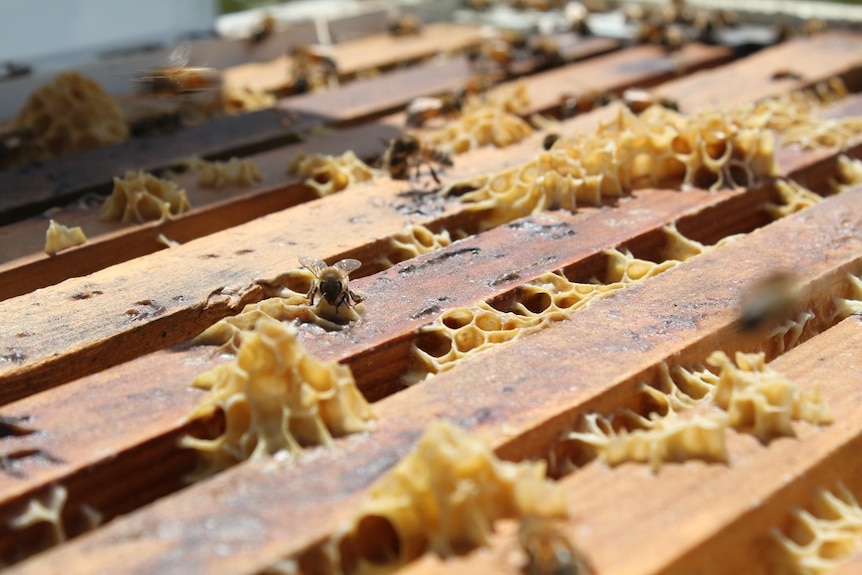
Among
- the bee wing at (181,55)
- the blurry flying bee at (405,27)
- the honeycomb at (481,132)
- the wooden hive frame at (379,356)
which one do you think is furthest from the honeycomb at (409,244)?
the blurry flying bee at (405,27)

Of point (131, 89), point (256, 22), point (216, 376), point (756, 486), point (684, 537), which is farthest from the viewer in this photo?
point (256, 22)

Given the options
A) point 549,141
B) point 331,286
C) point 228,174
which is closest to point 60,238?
point 228,174

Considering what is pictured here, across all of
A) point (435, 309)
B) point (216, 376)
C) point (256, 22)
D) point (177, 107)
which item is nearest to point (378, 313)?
point (435, 309)

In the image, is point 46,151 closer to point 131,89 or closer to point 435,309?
point 131,89

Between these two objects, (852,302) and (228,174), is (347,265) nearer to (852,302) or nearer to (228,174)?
(228,174)

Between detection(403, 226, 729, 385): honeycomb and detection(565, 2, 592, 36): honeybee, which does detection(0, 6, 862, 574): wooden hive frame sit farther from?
detection(565, 2, 592, 36): honeybee

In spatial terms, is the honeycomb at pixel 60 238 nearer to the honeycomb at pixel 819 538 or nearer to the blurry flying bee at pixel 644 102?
the honeycomb at pixel 819 538
